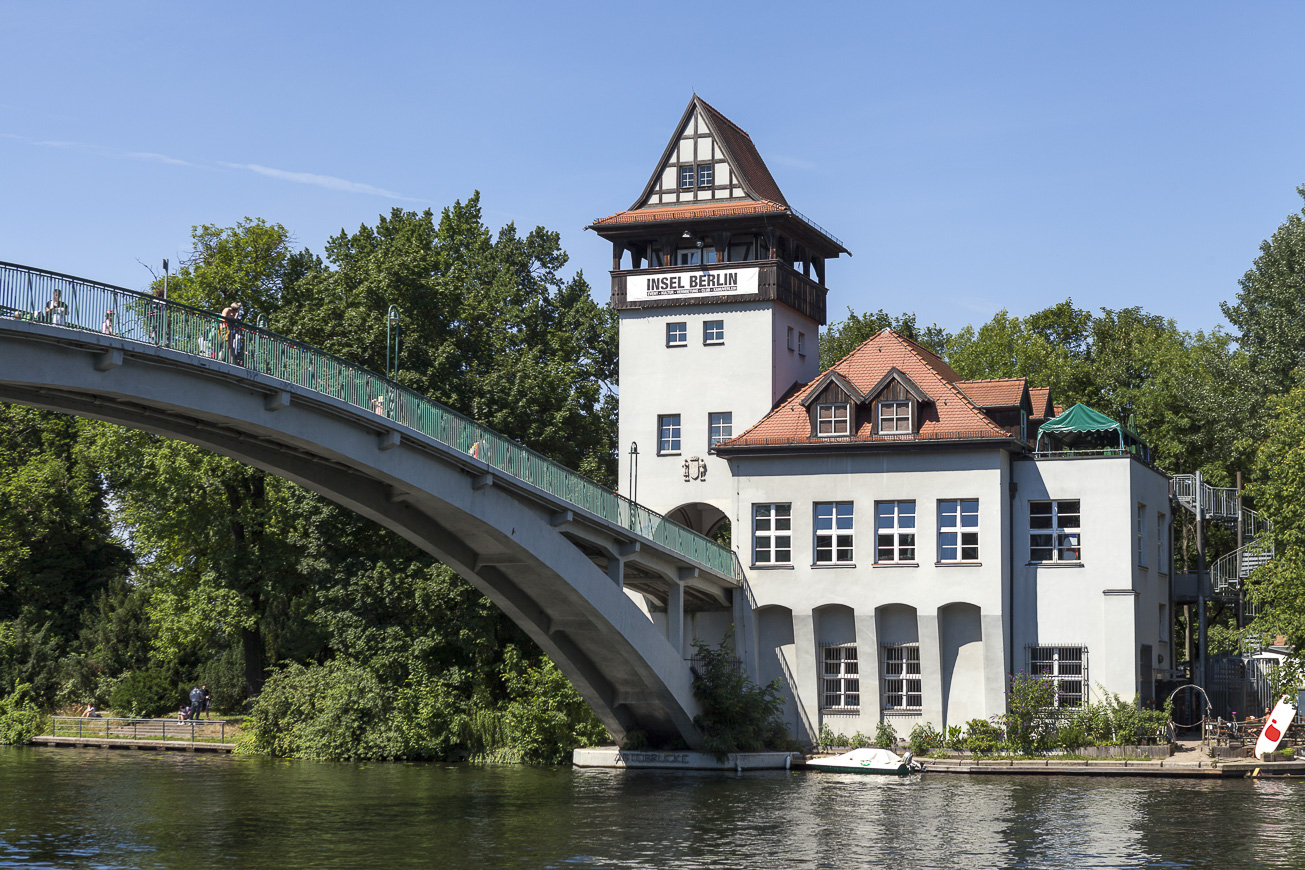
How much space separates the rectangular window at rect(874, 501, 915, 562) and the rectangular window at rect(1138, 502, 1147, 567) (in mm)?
6973

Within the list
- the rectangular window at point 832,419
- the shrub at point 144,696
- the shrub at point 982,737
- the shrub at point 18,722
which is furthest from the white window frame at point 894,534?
the shrub at point 18,722

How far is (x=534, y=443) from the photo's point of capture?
52344 millimetres

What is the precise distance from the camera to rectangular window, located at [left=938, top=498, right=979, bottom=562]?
1775 inches

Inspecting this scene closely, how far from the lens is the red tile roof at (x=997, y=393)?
4866 cm

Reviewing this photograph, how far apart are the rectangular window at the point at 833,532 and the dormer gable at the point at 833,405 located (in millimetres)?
2132

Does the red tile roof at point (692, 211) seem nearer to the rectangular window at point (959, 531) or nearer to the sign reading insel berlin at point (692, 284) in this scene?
the sign reading insel berlin at point (692, 284)

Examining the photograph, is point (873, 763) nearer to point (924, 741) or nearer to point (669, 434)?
point (924, 741)

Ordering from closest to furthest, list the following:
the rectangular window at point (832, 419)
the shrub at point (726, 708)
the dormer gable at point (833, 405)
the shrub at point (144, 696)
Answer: the shrub at point (726, 708)
the dormer gable at point (833, 405)
the rectangular window at point (832, 419)
the shrub at point (144, 696)

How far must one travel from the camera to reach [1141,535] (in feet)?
155

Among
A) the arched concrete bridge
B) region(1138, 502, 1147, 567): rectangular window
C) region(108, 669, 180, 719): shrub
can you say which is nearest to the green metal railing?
the arched concrete bridge

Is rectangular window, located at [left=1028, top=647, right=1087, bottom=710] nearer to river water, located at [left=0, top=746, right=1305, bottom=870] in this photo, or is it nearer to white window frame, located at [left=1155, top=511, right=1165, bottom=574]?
river water, located at [left=0, top=746, right=1305, bottom=870]

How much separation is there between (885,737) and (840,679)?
7.80ft

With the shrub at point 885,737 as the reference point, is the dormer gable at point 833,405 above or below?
above

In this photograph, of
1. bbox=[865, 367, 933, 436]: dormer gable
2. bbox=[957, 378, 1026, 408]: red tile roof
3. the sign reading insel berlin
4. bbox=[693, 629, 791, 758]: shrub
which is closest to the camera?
bbox=[693, 629, 791, 758]: shrub
